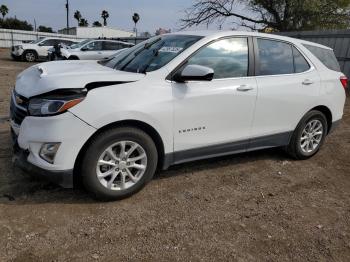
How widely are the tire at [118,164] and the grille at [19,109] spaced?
723mm

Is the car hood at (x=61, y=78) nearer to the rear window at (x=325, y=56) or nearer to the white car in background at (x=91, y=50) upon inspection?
the rear window at (x=325, y=56)

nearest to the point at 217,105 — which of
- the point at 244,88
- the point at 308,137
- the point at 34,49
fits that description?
the point at 244,88

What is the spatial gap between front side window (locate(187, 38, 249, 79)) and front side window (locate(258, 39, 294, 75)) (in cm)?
26

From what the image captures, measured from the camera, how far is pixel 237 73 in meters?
4.05

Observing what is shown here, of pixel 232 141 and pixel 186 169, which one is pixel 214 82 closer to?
pixel 232 141

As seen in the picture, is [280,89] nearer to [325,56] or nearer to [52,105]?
[325,56]

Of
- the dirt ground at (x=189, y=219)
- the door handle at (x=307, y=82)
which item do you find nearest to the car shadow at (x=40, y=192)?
the dirt ground at (x=189, y=219)

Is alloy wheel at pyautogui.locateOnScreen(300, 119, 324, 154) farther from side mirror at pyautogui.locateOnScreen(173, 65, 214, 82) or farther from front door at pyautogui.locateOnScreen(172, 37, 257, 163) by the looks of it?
side mirror at pyautogui.locateOnScreen(173, 65, 214, 82)

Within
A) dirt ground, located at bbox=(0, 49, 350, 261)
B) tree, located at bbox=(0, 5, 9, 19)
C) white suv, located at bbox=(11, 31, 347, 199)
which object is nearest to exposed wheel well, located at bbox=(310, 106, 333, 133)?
white suv, located at bbox=(11, 31, 347, 199)

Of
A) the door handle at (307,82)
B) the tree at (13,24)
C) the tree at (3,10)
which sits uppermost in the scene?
the tree at (3,10)

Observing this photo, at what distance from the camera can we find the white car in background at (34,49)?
68.9ft

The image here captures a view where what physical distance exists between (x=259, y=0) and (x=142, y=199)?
22.6m

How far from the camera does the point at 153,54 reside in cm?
399

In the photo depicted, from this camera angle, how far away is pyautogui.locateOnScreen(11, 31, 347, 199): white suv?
3.13 m
